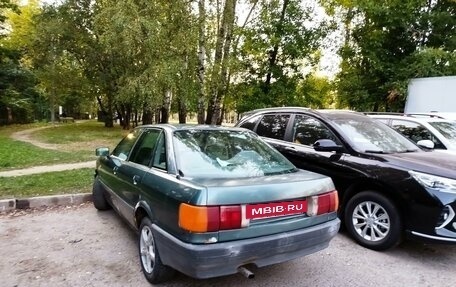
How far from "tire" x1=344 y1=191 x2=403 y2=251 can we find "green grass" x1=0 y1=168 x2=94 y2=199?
184 inches

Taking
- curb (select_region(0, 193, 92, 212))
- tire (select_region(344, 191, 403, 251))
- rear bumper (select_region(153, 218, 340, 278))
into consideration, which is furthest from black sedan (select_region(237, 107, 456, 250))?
curb (select_region(0, 193, 92, 212))

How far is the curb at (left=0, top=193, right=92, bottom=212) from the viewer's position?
5586 mm

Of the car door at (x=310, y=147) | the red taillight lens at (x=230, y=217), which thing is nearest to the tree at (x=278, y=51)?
the car door at (x=310, y=147)

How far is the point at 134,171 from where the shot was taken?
3.82 meters

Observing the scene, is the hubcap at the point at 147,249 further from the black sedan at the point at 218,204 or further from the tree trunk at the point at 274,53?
the tree trunk at the point at 274,53

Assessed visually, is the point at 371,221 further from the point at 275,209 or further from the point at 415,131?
the point at 415,131

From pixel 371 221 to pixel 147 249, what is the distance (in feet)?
8.80

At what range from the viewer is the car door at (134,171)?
3654mm

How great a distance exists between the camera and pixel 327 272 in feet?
11.7

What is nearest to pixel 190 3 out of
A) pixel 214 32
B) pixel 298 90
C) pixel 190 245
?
pixel 214 32

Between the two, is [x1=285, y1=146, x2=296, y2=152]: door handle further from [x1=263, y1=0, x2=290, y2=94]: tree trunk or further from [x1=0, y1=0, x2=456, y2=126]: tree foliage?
[x1=263, y1=0, x2=290, y2=94]: tree trunk

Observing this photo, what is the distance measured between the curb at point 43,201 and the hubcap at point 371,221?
451cm

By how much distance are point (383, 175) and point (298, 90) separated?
49.4 feet

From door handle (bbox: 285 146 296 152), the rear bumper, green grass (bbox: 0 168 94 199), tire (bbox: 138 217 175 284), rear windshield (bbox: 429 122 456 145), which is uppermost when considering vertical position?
rear windshield (bbox: 429 122 456 145)
